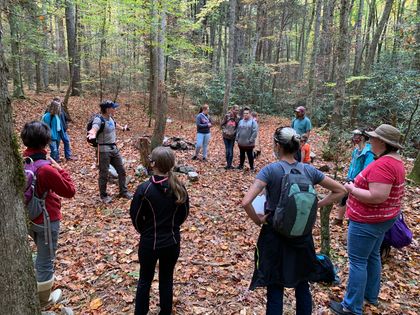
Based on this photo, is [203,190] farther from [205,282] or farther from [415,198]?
[415,198]

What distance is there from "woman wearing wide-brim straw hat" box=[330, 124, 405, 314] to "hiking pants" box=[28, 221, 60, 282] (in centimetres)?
308

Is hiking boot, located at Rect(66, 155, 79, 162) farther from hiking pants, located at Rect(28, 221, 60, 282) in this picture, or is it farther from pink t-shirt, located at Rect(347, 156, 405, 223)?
pink t-shirt, located at Rect(347, 156, 405, 223)

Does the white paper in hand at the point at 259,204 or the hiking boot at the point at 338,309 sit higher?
the white paper in hand at the point at 259,204

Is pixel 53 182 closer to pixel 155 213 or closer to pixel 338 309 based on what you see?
pixel 155 213

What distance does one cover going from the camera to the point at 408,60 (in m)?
16.3

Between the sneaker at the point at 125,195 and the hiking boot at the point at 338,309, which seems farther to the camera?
the sneaker at the point at 125,195

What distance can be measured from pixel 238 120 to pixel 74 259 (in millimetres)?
6231

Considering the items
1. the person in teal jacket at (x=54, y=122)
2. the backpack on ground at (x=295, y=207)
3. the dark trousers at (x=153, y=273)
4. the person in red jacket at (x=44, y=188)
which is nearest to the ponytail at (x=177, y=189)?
the dark trousers at (x=153, y=273)

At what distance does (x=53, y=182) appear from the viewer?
281cm

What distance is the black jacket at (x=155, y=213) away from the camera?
271 cm

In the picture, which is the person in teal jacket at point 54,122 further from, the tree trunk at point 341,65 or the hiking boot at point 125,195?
the tree trunk at point 341,65

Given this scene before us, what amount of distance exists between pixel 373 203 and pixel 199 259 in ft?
8.82

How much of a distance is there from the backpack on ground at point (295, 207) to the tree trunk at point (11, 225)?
190 centimetres

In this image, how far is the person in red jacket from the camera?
2.80 m
